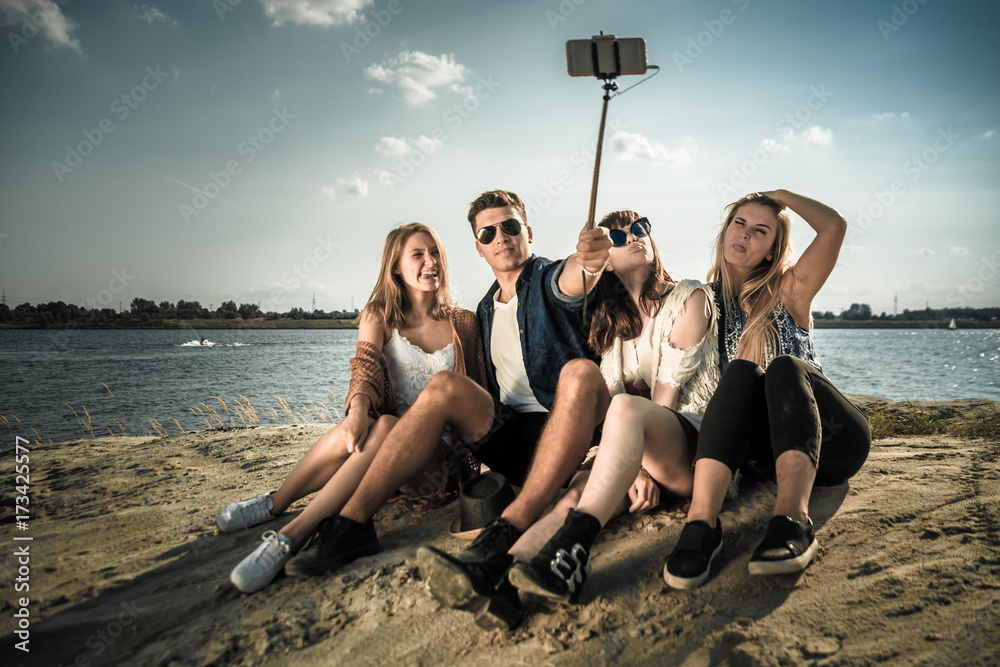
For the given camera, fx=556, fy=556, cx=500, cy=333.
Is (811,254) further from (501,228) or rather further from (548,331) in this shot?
(501,228)

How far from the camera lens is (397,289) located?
3.28 metres

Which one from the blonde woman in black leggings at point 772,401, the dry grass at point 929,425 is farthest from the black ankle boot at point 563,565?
the dry grass at point 929,425

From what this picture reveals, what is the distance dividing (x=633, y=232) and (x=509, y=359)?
1.02 m

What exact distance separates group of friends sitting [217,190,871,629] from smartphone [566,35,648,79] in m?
0.73

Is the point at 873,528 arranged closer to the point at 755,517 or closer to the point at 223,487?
the point at 755,517

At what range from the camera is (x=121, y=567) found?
103 inches

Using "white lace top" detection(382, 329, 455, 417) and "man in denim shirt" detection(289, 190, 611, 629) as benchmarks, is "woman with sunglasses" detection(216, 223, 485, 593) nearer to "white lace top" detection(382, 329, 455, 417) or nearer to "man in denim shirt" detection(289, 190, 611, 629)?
"white lace top" detection(382, 329, 455, 417)

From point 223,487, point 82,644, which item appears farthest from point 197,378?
point 82,644

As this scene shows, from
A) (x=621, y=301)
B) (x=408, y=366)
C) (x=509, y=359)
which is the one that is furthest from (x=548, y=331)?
(x=408, y=366)

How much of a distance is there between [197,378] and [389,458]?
3009cm

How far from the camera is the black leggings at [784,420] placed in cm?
208

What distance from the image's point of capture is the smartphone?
7.37ft

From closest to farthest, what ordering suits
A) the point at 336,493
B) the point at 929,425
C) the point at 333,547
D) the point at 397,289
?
the point at 333,547
the point at 336,493
the point at 397,289
the point at 929,425

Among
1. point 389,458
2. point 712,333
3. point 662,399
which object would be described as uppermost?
A: point 712,333
